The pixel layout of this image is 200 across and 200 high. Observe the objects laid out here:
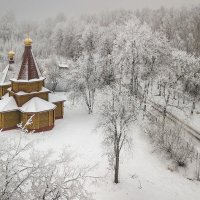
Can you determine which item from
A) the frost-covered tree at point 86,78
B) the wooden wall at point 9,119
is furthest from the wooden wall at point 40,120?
the frost-covered tree at point 86,78

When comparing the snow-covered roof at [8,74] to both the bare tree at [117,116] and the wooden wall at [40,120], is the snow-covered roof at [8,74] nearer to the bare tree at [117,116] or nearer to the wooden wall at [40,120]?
the wooden wall at [40,120]

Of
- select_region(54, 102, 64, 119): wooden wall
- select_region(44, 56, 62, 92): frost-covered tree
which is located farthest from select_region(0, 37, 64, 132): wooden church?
select_region(44, 56, 62, 92): frost-covered tree

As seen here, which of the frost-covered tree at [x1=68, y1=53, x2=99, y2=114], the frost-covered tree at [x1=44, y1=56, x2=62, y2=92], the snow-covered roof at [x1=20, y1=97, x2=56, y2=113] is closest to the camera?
the snow-covered roof at [x1=20, y1=97, x2=56, y2=113]

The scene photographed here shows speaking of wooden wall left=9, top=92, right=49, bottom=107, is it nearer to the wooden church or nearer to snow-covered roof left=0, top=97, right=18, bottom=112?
the wooden church

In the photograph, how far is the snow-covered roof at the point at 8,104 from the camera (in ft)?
88.4

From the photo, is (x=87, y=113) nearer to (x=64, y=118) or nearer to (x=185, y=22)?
(x=64, y=118)

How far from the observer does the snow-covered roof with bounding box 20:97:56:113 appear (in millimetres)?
26734

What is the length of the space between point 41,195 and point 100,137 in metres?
14.4

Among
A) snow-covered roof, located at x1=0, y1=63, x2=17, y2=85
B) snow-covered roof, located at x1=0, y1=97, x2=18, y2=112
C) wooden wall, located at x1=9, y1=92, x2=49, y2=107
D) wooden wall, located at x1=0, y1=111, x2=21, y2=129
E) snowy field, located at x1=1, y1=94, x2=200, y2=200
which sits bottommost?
snowy field, located at x1=1, y1=94, x2=200, y2=200

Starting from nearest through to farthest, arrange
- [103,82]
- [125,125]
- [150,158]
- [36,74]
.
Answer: [125,125]
[150,158]
[36,74]
[103,82]

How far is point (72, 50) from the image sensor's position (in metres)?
69.2

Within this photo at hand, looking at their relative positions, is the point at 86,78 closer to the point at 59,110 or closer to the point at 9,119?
the point at 59,110

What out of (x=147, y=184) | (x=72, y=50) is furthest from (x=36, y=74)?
(x=72, y=50)

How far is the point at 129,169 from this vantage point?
867 inches
